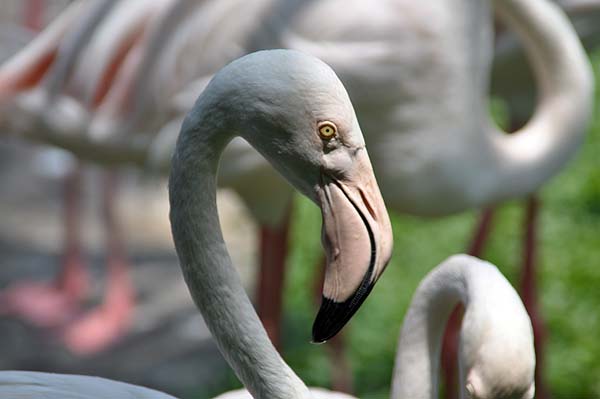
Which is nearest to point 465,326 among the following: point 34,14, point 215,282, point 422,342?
point 422,342

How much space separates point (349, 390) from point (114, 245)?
1.01m

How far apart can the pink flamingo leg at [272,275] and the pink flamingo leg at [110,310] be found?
2.73ft

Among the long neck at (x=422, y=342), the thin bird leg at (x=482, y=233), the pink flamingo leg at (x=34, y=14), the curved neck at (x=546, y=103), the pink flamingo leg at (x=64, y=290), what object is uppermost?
the pink flamingo leg at (x=34, y=14)

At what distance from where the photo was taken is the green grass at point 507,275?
3.74m

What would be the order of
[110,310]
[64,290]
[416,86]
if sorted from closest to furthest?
[416,86] → [110,310] → [64,290]

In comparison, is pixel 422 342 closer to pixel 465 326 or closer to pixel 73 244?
pixel 465 326

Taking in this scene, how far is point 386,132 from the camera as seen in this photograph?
9.56 feet

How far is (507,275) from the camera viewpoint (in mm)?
4266

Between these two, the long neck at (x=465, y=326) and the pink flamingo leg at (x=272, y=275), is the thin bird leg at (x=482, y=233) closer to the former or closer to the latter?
the pink flamingo leg at (x=272, y=275)

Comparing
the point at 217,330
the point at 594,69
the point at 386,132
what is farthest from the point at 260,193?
the point at 594,69

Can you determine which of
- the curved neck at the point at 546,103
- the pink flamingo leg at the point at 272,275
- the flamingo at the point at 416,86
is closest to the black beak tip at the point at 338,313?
the flamingo at the point at 416,86

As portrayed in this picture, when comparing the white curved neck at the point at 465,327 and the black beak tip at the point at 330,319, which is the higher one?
the black beak tip at the point at 330,319

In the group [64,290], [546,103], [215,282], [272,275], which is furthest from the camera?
[64,290]

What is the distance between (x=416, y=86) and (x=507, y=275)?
153cm
